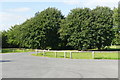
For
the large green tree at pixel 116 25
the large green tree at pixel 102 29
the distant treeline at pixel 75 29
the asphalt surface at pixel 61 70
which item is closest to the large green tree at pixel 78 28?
the distant treeline at pixel 75 29

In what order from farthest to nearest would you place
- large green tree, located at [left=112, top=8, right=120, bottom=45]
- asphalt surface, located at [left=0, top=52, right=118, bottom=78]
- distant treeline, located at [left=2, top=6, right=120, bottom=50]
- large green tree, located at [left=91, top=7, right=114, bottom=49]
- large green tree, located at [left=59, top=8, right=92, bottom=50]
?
large green tree, located at [left=112, top=8, right=120, bottom=45], large green tree, located at [left=91, top=7, right=114, bottom=49], distant treeline, located at [left=2, top=6, right=120, bottom=50], large green tree, located at [left=59, top=8, right=92, bottom=50], asphalt surface, located at [left=0, top=52, right=118, bottom=78]

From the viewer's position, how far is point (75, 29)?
152ft

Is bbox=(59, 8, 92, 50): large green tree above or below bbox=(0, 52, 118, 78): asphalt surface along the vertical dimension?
above

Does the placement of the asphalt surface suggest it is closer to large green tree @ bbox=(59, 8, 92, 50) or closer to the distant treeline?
large green tree @ bbox=(59, 8, 92, 50)

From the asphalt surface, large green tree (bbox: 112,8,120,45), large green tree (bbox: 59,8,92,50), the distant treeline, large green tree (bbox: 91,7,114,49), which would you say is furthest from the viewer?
large green tree (bbox: 112,8,120,45)

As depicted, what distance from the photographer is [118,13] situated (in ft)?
169

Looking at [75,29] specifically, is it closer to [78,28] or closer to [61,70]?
[78,28]

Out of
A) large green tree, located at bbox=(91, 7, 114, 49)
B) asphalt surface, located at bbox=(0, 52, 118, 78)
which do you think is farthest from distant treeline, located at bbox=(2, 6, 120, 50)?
asphalt surface, located at bbox=(0, 52, 118, 78)

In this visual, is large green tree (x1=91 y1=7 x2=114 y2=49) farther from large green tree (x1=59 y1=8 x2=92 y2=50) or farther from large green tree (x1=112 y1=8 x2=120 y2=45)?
large green tree (x1=112 y1=8 x2=120 y2=45)

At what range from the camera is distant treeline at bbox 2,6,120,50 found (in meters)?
45.3

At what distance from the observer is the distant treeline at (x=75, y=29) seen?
45312 mm

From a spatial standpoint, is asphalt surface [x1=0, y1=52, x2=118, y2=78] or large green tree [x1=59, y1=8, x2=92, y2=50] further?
large green tree [x1=59, y1=8, x2=92, y2=50]

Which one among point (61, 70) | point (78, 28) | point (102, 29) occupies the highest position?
point (78, 28)

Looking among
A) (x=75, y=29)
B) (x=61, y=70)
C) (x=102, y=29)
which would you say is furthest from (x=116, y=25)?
(x=61, y=70)
